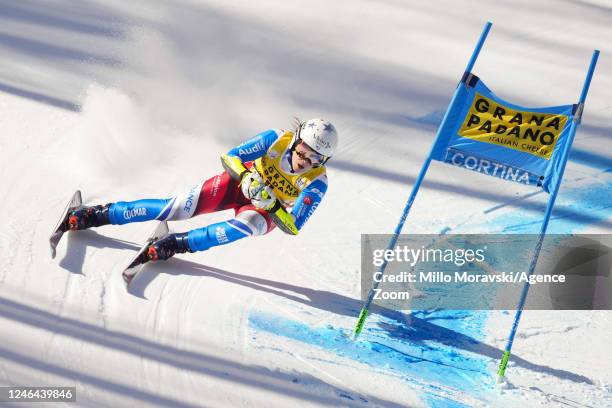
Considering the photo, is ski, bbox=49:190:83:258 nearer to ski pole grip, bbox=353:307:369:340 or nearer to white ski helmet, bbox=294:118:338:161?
white ski helmet, bbox=294:118:338:161

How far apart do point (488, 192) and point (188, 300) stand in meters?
3.12

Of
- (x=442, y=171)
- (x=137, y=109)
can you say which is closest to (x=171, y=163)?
(x=137, y=109)

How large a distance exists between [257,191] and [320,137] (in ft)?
1.65

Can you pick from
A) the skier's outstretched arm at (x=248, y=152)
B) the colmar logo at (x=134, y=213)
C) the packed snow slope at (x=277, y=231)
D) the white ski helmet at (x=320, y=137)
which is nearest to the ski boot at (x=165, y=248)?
the packed snow slope at (x=277, y=231)

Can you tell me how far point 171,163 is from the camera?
21.5 ft

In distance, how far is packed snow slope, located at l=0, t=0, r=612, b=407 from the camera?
15.1ft

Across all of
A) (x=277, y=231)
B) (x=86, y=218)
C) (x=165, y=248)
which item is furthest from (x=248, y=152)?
(x=86, y=218)

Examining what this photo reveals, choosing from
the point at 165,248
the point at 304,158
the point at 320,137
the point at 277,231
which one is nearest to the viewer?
the point at 320,137

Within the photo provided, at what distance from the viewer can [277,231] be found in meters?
6.02

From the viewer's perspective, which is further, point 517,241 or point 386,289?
point 517,241

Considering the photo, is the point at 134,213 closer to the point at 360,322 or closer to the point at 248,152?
the point at 248,152

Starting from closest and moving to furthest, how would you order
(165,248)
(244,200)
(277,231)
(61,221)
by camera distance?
(165,248) → (61,221) → (244,200) → (277,231)

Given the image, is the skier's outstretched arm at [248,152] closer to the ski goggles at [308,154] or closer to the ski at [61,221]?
the ski goggles at [308,154]

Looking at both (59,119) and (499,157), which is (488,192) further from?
(59,119)
